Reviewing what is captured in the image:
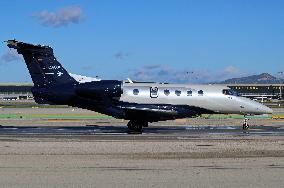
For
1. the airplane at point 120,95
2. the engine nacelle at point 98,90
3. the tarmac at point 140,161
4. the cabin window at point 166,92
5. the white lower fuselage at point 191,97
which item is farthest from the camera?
the cabin window at point 166,92

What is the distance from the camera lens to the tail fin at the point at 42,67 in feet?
112

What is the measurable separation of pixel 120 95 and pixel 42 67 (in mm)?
5657

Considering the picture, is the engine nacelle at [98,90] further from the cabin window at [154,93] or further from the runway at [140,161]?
the runway at [140,161]

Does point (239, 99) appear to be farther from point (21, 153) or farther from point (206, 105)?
point (21, 153)

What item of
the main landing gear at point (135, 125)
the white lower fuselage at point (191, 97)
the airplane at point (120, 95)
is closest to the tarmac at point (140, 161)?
the main landing gear at point (135, 125)

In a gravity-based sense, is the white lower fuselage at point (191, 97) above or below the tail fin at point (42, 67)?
below

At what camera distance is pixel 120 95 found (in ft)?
111

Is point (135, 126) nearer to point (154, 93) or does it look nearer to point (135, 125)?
point (135, 125)

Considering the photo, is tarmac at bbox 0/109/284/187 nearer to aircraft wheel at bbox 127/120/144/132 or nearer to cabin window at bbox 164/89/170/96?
aircraft wheel at bbox 127/120/144/132

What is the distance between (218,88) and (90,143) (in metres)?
13.3

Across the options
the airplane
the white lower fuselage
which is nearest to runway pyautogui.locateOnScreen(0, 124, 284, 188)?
the airplane

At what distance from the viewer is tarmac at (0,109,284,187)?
14445 millimetres

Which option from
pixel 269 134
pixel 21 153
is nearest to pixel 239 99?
pixel 269 134

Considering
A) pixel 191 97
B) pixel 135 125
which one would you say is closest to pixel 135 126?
pixel 135 125
